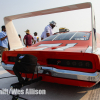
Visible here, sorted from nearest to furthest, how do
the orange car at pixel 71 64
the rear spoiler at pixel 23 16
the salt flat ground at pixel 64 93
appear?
the orange car at pixel 71 64 < the rear spoiler at pixel 23 16 < the salt flat ground at pixel 64 93

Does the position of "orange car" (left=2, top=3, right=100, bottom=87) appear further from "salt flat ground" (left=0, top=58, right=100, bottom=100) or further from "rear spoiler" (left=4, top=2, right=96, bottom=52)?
"salt flat ground" (left=0, top=58, right=100, bottom=100)

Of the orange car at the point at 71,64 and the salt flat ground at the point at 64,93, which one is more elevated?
the orange car at the point at 71,64

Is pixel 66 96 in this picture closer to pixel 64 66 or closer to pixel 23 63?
pixel 64 66

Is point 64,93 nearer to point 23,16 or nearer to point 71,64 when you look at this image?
point 71,64

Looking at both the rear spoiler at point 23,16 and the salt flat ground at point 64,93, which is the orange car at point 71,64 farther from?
the salt flat ground at point 64,93

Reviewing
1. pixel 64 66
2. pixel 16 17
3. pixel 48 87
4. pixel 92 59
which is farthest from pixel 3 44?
pixel 92 59

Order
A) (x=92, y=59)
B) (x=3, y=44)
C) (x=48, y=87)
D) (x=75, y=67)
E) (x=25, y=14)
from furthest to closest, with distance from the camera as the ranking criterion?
(x=3, y=44) < (x=48, y=87) < (x=25, y=14) < (x=75, y=67) < (x=92, y=59)

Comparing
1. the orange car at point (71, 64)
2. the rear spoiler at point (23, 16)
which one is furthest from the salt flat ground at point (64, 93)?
the rear spoiler at point (23, 16)

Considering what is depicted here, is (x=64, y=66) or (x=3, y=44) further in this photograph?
(x=3, y=44)

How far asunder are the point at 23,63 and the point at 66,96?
107 centimetres

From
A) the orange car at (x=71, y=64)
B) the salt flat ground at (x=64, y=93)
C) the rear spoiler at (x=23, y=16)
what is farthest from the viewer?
the salt flat ground at (x=64, y=93)

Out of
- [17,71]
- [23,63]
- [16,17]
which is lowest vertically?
[17,71]

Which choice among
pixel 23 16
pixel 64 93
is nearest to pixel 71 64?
pixel 64 93

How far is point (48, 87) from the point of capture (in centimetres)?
249
